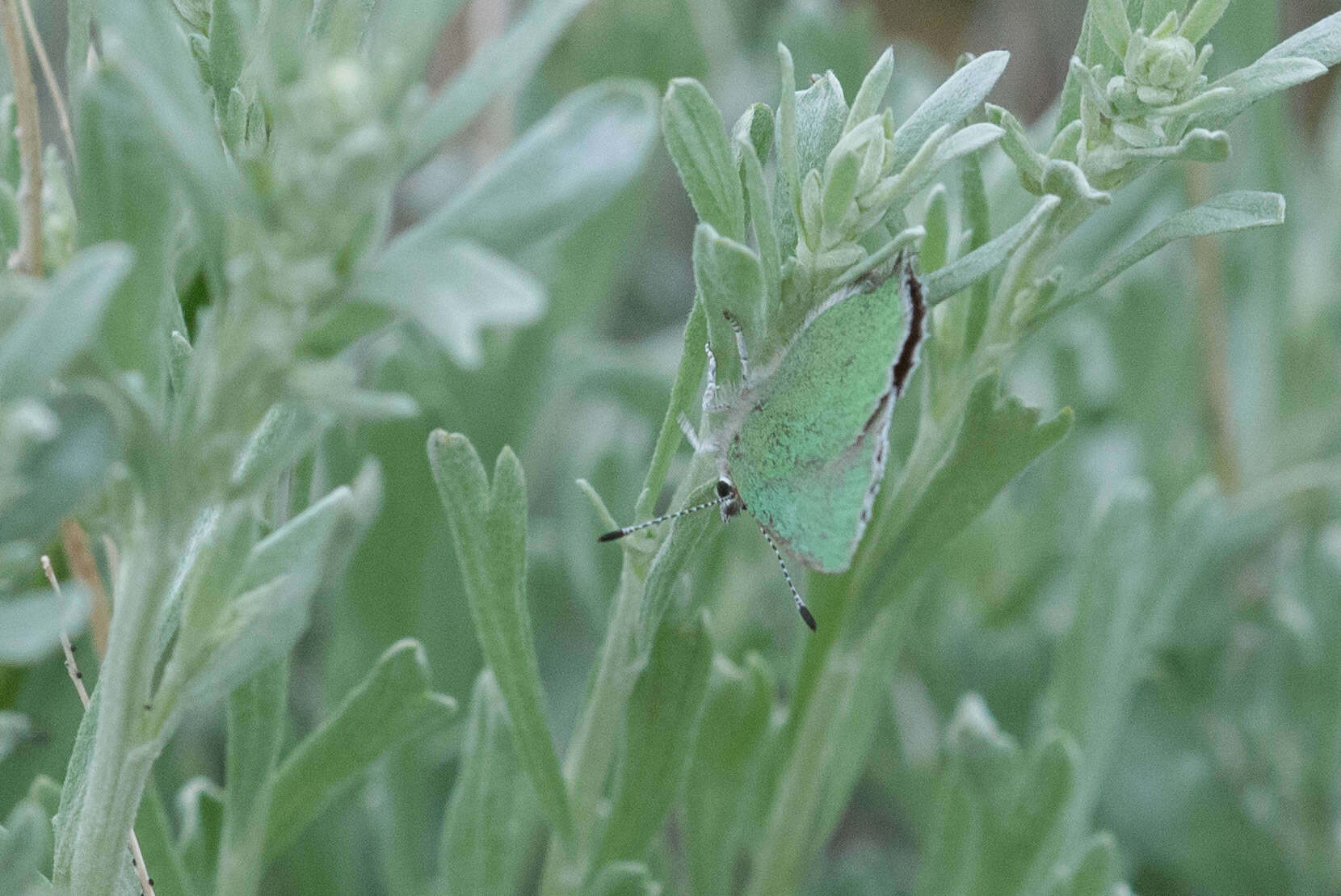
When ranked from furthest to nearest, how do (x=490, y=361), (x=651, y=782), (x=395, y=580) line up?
(x=490, y=361) < (x=395, y=580) < (x=651, y=782)

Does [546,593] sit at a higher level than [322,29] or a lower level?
lower

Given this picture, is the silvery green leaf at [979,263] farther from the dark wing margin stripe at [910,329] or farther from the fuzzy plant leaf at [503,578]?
the fuzzy plant leaf at [503,578]

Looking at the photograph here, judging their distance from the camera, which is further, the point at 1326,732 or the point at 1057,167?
the point at 1326,732

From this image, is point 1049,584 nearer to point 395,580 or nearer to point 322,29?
point 395,580

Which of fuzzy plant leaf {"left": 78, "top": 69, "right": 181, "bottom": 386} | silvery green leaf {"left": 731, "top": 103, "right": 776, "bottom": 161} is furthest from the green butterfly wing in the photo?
fuzzy plant leaf {"left": 78, "top": 69, "right": 181, "bottom": 386}

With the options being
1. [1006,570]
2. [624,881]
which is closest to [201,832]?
[624,881]

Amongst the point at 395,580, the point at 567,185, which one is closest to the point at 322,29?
the point at 567,185
